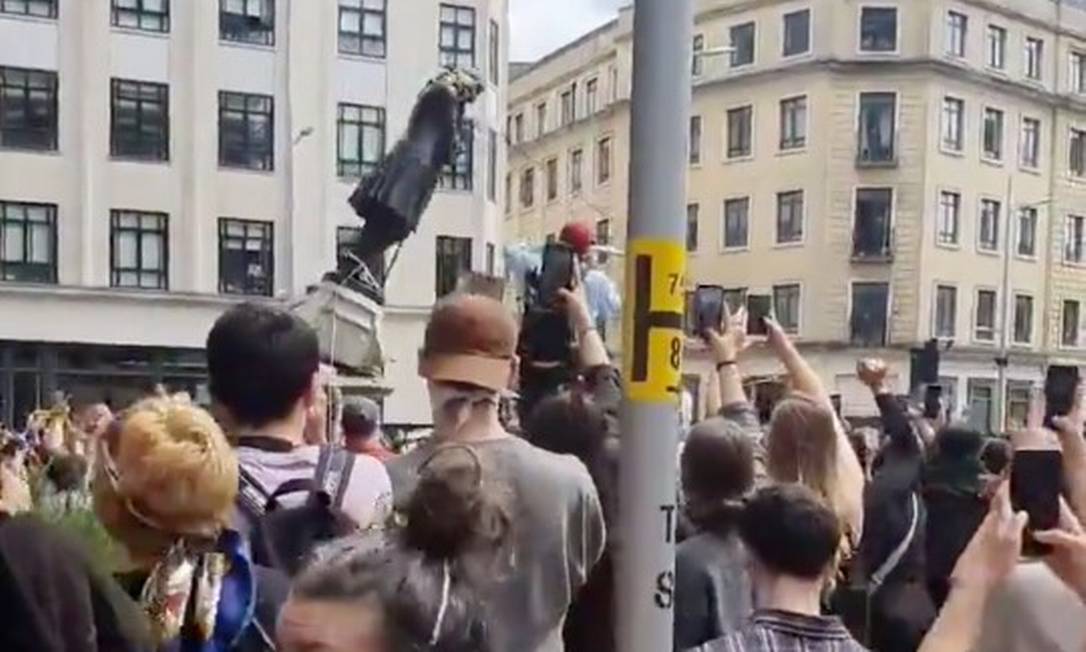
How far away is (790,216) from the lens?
5381cm

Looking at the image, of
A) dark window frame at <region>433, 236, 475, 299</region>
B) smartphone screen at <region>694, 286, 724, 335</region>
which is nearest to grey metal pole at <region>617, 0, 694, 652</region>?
smartphone screen at <region>694, 286, 724, 335</region>

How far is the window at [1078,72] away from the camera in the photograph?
192ft

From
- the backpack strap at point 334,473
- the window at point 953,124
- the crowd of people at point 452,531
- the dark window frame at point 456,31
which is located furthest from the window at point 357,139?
the backpack strap at point 334,473

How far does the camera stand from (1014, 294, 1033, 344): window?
55.5m

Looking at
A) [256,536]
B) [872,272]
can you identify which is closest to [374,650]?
[256,536]

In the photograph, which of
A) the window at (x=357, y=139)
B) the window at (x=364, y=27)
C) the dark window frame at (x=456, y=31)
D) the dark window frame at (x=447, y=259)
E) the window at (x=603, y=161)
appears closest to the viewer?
the window at (x=357, y=139)

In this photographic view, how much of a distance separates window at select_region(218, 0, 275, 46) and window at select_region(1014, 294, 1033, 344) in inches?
1222

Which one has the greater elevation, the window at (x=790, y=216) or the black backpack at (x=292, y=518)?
the window at (x=790, y=216)

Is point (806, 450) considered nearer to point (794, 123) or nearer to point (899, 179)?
point (899, 179)

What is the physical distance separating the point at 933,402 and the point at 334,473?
804 cm

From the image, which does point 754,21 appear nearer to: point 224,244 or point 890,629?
point 224,244

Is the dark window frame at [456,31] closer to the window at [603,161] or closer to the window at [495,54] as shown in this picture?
the window at [495,54]

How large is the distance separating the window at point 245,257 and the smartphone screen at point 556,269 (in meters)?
30.0

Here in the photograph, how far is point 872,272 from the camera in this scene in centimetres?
5241
